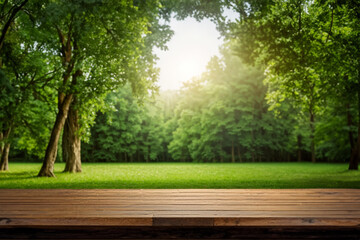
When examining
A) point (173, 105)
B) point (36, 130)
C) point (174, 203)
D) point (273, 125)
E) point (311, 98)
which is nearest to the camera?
point (174, 203)

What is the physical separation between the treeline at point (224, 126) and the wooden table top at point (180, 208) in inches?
1720

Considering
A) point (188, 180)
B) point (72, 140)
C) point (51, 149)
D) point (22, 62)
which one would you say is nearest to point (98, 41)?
point (51, 149)

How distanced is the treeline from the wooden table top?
43699 millimetres

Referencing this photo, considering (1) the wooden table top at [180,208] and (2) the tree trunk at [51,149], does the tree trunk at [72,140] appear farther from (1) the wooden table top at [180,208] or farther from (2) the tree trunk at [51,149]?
(1) the wooden table top at [180,208]

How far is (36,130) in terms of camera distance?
26828 millimetres

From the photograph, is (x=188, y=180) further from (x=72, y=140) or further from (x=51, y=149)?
(x=72, y=140)

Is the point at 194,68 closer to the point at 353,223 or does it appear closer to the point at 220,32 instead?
the point at 220,32

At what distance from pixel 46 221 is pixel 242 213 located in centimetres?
269

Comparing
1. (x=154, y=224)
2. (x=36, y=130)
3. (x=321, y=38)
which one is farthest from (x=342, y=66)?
(x=36, y=130)

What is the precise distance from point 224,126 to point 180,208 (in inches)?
2005

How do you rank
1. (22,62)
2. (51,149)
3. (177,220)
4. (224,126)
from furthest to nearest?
(224,126) → (22,62) → (51,149) → (177,220)

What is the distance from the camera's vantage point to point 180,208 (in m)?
4.73

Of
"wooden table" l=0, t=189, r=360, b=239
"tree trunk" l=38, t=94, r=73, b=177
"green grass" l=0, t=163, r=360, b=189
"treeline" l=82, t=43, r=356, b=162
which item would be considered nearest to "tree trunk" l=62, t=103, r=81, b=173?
"green grass" l=0, t=163, r=360, b=189

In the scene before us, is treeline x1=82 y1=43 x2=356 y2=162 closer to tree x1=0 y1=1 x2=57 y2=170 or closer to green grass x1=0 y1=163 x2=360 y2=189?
tree x1=0 y1=1 x2=57 y2=170
